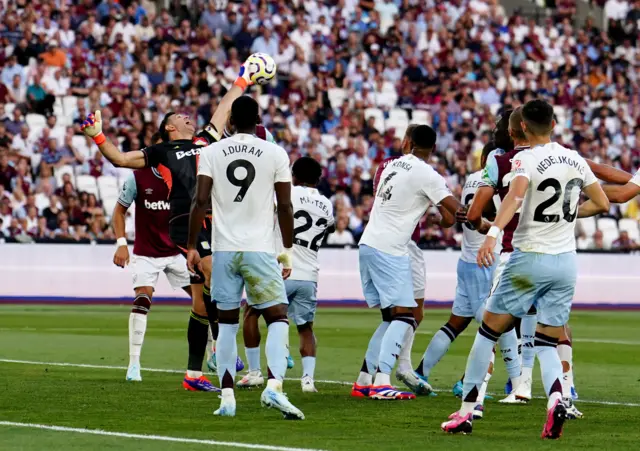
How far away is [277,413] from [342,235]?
17.4 metres

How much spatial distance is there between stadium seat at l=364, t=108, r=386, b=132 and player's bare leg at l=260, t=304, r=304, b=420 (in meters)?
22.3

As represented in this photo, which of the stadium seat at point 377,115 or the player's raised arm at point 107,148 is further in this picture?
the stadium seat at point 377,115

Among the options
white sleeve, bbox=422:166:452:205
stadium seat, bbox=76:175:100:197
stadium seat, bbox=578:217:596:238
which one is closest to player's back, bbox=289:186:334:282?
white sleeve, bbox=422:166:452:205

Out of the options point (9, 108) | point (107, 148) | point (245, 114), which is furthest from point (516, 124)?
point (9, 108)

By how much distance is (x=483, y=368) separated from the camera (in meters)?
9.59

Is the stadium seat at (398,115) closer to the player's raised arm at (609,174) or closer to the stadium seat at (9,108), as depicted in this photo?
the stadium seat at (9,108)

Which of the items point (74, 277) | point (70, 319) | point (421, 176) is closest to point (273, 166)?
point (421, 176)

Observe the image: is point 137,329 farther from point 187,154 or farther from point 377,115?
point 377,115

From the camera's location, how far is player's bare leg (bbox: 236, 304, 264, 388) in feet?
41.7

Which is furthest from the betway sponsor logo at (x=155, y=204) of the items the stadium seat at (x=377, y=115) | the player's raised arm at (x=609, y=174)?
the stadium seat at (x=377, y=115)

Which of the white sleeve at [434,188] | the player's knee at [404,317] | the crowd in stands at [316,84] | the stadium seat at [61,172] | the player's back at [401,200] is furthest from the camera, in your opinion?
the crowd in stands at [316,84]

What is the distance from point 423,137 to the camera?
1210 centimetres

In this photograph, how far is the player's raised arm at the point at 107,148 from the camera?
1199 cm

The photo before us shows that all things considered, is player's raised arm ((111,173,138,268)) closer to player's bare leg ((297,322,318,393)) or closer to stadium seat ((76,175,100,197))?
player's bare leg ((297,322,318,393))
